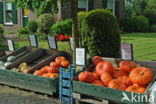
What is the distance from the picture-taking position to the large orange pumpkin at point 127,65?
4.34m

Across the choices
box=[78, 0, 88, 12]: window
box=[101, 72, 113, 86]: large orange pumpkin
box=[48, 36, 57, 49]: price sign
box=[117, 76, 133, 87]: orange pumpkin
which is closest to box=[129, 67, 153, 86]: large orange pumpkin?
box=[117, 76, 133, 87]: orange pumpkin

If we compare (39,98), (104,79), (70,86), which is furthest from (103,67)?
(39,98)

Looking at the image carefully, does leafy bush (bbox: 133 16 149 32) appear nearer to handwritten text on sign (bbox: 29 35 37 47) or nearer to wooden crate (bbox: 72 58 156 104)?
handwritten text on sign (bbox: 29 35 37 47)

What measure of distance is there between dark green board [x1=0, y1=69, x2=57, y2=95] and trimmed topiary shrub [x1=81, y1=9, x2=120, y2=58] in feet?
5.81

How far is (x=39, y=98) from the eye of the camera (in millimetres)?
4578

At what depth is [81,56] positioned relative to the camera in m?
4.50

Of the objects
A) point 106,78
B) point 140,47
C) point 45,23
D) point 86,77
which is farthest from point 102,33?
point 45,23

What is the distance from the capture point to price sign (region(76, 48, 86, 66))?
446 centimetres

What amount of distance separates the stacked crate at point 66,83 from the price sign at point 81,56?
386 millimetres

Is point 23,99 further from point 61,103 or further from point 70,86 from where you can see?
point 70,86

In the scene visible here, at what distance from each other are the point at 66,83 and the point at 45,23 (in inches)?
418

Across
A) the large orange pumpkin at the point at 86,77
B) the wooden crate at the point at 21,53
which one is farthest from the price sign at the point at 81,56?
the wooden crate at the point at 21,53

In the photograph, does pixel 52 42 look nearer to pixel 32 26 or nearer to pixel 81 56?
pixel 81 56

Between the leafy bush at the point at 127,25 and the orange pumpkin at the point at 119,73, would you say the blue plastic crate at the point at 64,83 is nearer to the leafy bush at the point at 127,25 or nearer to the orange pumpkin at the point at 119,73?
the orange pumpkin at the point at 119,73
